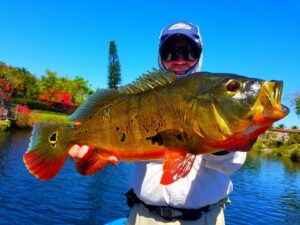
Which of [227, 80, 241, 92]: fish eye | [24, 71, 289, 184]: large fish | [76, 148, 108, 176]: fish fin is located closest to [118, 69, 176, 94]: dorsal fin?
[24, 71, 289, 184]: large fish

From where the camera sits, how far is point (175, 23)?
166 inches

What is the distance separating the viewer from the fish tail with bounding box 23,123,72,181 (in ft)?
10.9

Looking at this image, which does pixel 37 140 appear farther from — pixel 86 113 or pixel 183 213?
pixel 183 213

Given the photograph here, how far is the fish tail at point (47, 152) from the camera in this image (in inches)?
131

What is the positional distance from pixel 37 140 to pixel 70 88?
75503 mm

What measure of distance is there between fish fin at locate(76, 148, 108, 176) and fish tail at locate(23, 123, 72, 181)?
8.0 inches

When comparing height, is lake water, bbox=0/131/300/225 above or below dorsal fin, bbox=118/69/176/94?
below

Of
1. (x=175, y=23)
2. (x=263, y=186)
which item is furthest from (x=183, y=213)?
(x=263, y=186)

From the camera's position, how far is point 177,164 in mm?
2666

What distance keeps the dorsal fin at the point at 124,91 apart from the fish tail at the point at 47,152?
0.21m

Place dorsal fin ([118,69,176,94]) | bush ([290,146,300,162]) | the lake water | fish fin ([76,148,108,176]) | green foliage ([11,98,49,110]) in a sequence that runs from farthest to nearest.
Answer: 1. green foliage ([11,98,49,110])
2. bush ([290,146,300,162])
3. the lake water
4. fish fin ([76,148,108,176])
5. dorsal fin ([118,69,176,94])

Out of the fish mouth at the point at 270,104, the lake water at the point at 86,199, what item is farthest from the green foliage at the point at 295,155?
the fish mouth at the point at 270,104

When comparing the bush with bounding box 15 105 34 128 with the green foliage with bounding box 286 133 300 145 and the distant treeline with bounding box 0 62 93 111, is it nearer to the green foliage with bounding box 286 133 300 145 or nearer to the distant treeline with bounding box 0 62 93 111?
the distant treeline with bounding box 0 62 93 111

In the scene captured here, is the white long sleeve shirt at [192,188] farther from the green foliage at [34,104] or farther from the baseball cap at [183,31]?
the green foliage at [34,104]
